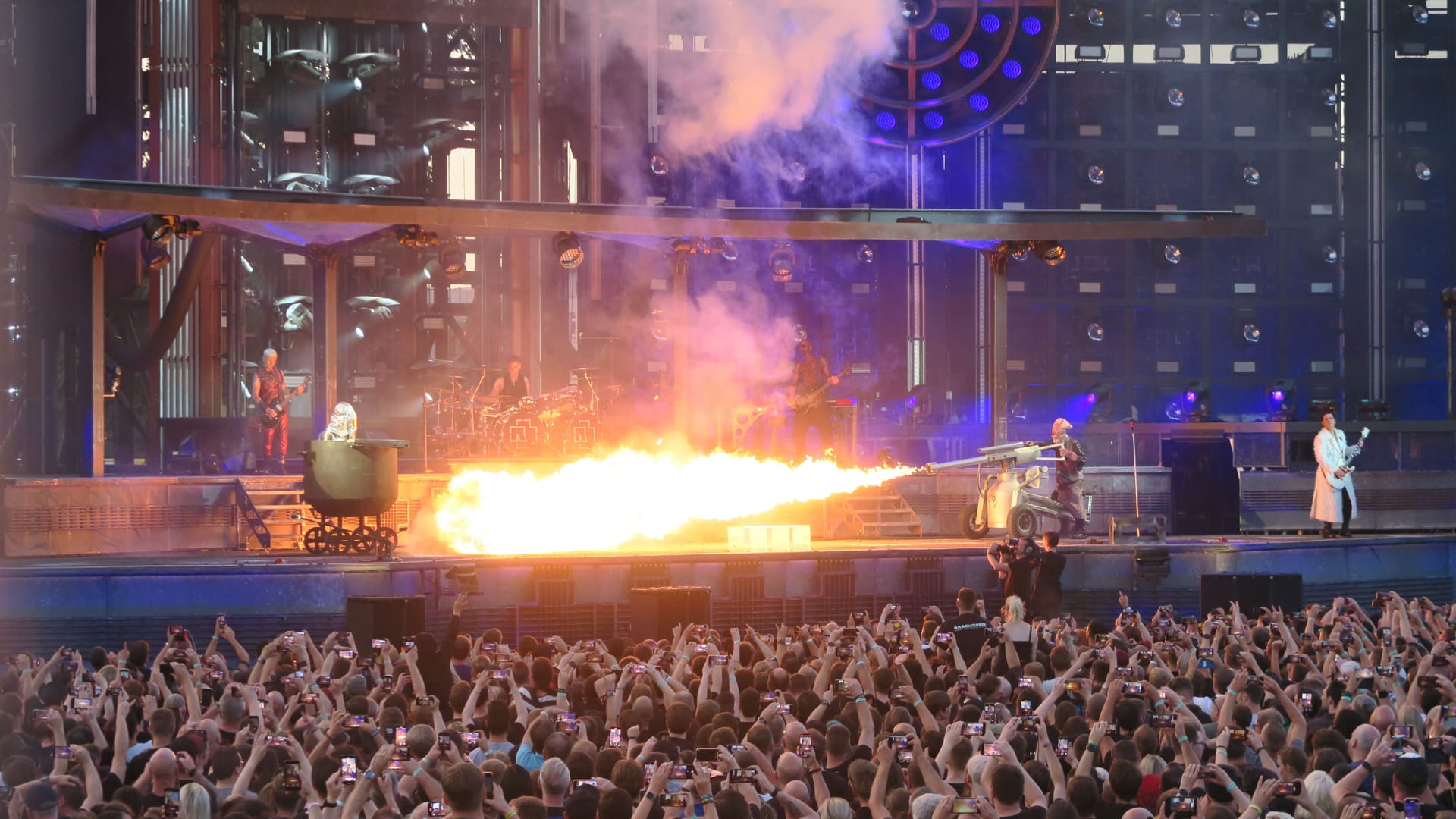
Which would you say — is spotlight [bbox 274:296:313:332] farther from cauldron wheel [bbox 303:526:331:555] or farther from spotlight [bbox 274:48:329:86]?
cauldron wheel [bbox 303:526:331:555]

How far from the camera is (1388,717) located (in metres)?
8.15

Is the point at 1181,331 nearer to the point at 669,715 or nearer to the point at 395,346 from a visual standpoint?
the point at 395,346

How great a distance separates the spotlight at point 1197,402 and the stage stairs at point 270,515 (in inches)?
617

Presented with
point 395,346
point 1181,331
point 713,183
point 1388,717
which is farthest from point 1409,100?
point 1388,717

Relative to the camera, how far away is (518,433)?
24.3 meters

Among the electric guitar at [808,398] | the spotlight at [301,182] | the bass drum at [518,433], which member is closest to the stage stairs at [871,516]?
the electric guitar at [808,398]

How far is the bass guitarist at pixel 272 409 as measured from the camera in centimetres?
2294

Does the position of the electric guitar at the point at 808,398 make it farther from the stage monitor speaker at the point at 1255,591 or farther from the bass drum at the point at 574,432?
the stage monitor speaker at the point at 1255,591

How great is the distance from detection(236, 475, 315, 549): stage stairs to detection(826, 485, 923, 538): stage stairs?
7.10m

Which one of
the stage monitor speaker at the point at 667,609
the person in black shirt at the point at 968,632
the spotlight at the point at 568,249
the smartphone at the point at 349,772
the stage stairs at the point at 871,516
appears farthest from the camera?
the spotlight at the point at 568,249

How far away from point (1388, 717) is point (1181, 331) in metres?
24.0

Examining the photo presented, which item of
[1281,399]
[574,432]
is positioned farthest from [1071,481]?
[1281,399]

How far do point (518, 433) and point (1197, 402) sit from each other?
12.6 m

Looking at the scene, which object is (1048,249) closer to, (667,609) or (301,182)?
(667,609)
